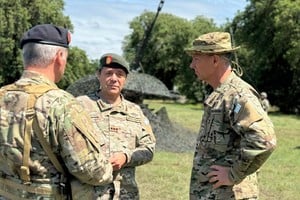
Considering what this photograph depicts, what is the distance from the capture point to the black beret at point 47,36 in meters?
3.14

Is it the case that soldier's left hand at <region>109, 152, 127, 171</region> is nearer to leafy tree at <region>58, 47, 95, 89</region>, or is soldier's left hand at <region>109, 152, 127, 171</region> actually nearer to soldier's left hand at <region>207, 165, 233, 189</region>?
soldier's left hand at <region>207, 165, 233, 189</region>

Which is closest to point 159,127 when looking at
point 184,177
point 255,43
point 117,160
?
point 184,177

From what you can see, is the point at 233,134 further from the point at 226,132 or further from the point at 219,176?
the point at 219,176

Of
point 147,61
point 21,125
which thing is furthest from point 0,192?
point 147,61

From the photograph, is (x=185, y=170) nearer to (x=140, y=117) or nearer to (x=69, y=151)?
(x=140, y=117)

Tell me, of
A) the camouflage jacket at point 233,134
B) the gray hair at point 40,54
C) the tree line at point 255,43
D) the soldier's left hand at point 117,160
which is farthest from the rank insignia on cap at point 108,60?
the tree line at point 255,43

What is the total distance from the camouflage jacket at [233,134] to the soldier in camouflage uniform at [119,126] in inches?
21.2

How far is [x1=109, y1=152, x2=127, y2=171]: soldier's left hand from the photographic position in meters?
4.30

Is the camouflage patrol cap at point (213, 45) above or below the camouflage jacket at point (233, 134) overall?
above

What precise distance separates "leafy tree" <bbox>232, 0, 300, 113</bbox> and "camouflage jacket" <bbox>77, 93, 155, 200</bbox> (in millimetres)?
33964

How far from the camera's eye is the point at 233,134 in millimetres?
3928

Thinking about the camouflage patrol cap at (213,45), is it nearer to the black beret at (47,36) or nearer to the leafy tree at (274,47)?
the black beret at (47,36)

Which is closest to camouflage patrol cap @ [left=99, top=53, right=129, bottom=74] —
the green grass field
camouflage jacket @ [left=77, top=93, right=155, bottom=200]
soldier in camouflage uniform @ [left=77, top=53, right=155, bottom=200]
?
A: soldier in camouflage uniform @ [left=77, top=53, right=155, bottom=200]

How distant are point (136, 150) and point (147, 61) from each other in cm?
6158
